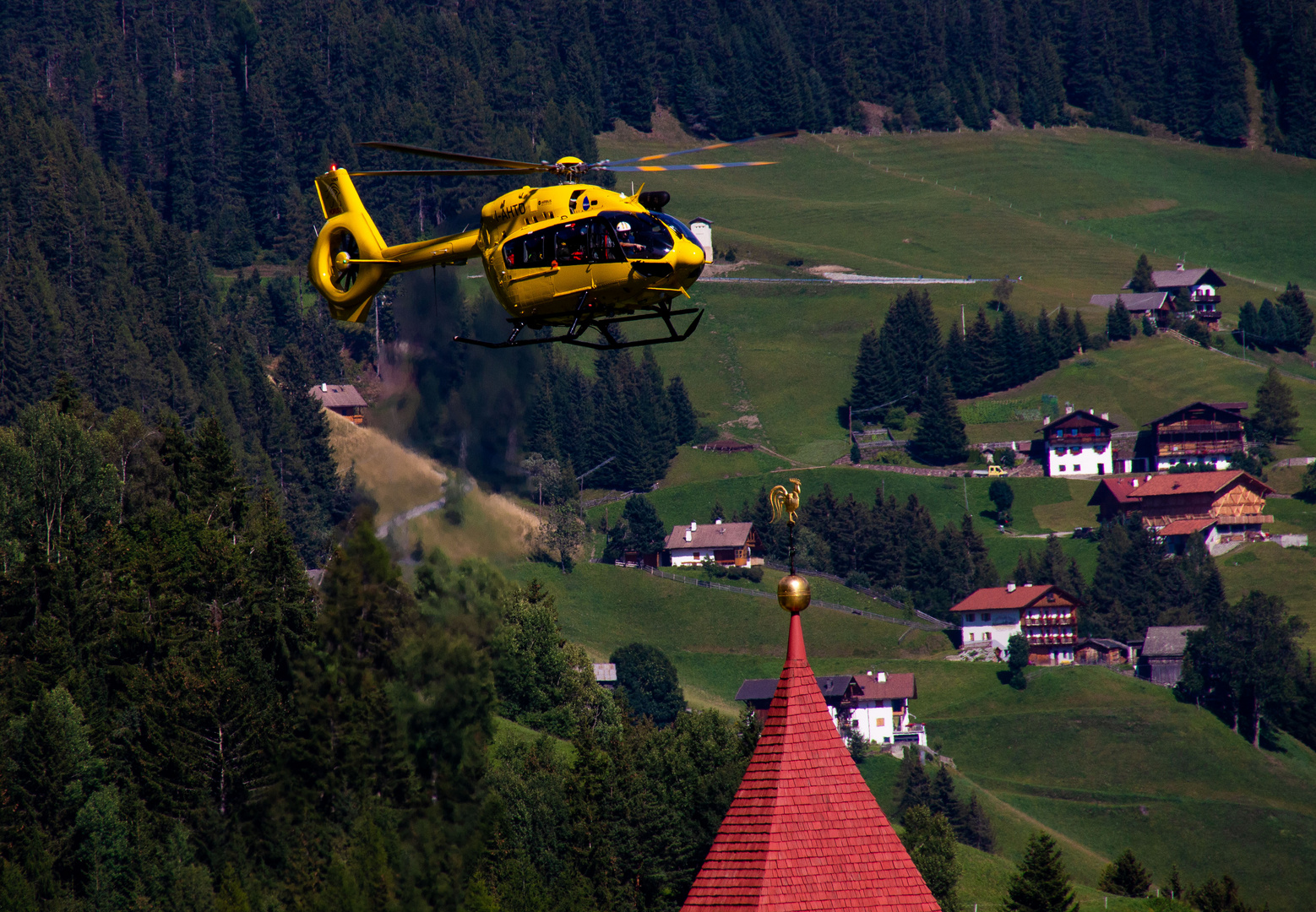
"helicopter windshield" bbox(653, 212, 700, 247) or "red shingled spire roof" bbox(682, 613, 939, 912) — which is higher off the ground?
"helicopter windshield" bbox(653, 212, 700, 247)

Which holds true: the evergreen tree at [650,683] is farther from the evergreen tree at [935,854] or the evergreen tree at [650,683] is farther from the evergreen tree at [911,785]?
the evergreen tree at [935,854]

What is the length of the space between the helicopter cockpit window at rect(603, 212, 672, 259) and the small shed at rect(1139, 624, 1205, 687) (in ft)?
436

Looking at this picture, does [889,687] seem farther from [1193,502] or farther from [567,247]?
[567,247]

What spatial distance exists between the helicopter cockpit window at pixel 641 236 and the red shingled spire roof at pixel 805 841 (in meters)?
10.1

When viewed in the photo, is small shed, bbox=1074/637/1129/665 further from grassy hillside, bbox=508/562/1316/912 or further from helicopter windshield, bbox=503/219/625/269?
helicopter windshield, bbox=503/219/625/269

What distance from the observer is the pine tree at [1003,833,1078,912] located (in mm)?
72562

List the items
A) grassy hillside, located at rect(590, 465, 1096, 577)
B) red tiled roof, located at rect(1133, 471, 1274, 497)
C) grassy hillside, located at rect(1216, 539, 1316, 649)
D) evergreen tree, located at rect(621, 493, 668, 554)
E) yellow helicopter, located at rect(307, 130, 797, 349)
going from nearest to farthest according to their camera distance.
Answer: yellow helicopter, located at rect(307, 130, 797, 349)
grassy hillside, located at rect(1216, 539, 1316, 649)
evergreen tree, located at rect(621, 493, 668, 554)
grassy hillside, located at rect(590, 465, 1096, 577)
red tiled roof, located at rect(1133, 471, 1274, 497)

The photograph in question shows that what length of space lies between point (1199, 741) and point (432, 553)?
340 ft

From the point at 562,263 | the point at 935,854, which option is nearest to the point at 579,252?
the point at 562,263

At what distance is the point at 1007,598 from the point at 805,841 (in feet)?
438

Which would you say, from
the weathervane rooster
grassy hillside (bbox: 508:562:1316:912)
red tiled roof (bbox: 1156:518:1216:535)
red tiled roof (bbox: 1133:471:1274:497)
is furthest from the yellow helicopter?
red tiled roof (bbox: 1133:471:1274:497)

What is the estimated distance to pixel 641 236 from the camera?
33062mm

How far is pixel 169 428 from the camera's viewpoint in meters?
97.1

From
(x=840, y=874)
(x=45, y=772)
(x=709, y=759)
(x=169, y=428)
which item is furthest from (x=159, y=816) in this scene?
(x=840, y=874)
